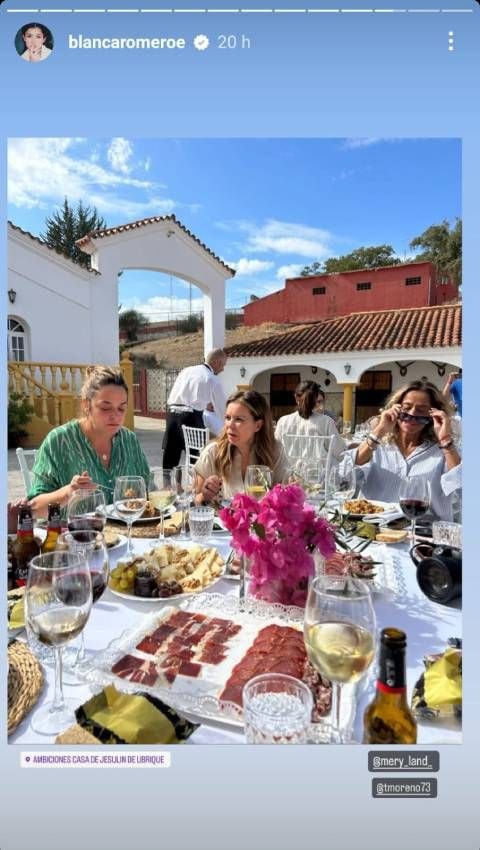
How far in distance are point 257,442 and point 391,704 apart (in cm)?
134

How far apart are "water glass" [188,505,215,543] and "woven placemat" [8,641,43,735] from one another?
54 centimetres

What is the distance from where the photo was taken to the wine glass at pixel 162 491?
48.4 inches

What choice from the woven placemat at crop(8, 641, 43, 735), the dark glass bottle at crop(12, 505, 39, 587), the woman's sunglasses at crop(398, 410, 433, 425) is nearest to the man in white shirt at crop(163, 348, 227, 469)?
the woman's sunglasses at crop(398, 410, 433, 425)

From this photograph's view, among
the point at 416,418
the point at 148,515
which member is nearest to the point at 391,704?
the point at 148,515

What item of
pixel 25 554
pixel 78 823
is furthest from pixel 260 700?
pixel 25 554

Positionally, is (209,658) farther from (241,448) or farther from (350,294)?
(350,294)

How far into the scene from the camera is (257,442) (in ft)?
5.93

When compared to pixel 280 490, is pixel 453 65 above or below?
above

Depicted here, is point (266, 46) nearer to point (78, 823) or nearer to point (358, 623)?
Result: point (358, 623)

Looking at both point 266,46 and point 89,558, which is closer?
point 266,46

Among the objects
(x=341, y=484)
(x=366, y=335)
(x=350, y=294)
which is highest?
(x=350, y=294)

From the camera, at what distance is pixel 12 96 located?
1.85 feet

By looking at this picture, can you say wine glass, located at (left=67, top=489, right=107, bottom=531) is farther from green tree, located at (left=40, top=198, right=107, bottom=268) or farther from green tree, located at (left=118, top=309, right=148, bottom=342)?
green tree, located at (left=118, top=309, right=148, bottom=342)

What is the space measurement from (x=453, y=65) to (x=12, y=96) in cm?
53
